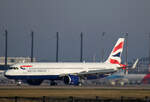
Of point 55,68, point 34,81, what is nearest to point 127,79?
point 55,68

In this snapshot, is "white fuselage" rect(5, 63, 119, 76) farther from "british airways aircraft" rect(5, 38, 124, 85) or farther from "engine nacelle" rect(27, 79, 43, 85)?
"engine nacelle" rect(27, 79, 43, 85)

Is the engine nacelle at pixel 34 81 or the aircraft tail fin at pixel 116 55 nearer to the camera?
the engine nacelle at pixel 34 81

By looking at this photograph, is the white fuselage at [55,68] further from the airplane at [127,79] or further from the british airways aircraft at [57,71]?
the airplane at [127,79]

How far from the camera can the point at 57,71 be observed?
105000 mm

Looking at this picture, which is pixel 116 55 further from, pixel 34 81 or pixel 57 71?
pixel 34 81

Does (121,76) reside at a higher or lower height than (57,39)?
lower

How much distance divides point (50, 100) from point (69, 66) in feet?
187

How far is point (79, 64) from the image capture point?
109 metres

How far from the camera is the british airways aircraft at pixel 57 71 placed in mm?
101938

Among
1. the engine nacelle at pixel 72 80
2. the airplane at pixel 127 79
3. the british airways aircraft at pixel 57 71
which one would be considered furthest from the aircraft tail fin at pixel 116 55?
the airplane at pixel 127 79

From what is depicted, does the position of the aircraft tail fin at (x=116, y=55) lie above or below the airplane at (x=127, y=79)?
above

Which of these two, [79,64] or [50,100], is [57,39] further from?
[50,100]

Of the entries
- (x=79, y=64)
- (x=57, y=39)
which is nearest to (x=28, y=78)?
(x=79, y=64)

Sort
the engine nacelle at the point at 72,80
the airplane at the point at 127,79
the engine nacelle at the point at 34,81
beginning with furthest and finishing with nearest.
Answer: the airplane at the point at 127,79, the engine nacelle at the point at 34,81, the engine nacelle at the point at 72,80
